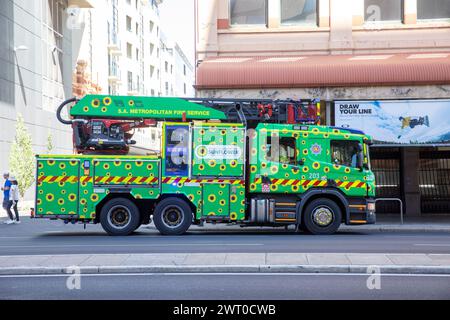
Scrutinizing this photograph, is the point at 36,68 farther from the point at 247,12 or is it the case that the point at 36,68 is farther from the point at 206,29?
the point at 247,12

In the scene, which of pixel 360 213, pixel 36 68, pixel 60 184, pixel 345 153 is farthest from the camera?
pixel 36 68

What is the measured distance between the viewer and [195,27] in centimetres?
2695

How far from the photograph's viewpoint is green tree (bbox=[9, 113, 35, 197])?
33.9 meters

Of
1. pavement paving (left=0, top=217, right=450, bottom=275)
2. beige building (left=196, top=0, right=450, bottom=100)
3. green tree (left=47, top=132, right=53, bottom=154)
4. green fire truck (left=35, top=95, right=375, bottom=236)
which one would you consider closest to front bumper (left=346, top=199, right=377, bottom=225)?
green fire truck (left=35, top=95, right=375, bottom=236)

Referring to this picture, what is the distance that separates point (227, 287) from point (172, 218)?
901cm

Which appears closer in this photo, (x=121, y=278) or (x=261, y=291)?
(x=261, y=291)

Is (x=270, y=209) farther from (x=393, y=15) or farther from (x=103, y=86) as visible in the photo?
(x=103, y=86)

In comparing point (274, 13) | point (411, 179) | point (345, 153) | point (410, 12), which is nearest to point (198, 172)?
point (345, 153)

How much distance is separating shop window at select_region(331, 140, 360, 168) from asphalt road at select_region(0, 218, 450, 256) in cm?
211

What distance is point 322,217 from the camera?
18.8 metres

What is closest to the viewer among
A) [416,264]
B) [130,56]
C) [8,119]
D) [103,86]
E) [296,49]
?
[416,264]

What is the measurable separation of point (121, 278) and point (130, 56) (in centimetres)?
5947

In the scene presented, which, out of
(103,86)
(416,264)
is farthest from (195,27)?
(103,86)

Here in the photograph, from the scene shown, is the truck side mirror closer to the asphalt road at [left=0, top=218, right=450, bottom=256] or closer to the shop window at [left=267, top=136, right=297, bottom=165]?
the shop window at [left=267, top=136, right=297, bottom=165]
